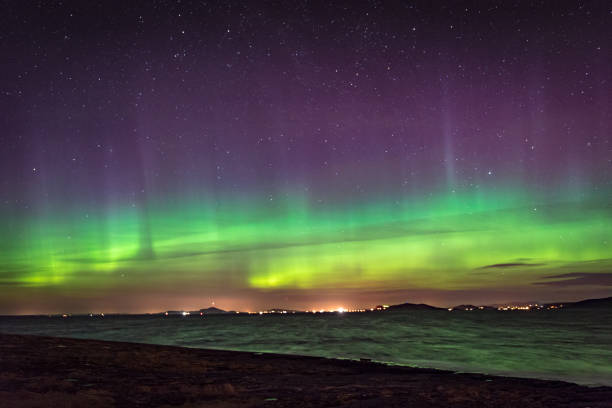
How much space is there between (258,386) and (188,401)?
130 inches

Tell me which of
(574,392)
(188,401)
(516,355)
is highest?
(188,401)

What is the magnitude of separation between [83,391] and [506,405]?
9977mm

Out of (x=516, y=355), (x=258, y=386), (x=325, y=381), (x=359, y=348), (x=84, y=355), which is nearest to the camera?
(x=258, y=386)

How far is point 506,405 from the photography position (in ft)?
38.2

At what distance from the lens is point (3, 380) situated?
46.7 feet

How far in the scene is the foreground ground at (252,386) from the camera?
11891 millimetres

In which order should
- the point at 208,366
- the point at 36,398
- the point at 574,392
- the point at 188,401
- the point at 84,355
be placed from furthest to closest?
the point at 84,355 → the point at 208,366 → the point at 574,392 → the point at 188,401 → the point at 36,398

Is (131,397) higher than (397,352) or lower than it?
higher

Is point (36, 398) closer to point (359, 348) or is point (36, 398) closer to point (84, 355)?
point (84, 355)

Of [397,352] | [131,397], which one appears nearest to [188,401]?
[131,397]

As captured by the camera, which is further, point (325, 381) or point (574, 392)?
point (325, 381)

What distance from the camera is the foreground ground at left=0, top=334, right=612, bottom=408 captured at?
11.9m

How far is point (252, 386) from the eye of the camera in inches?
590

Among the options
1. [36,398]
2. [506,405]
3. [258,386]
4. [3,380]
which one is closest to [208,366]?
[258,386]
